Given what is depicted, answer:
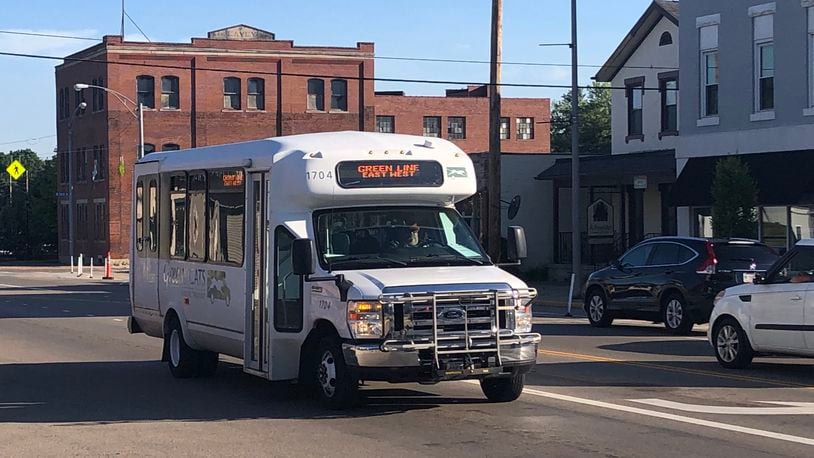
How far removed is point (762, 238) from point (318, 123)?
4143 cm

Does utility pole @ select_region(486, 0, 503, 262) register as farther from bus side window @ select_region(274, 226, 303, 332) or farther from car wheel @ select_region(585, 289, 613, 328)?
bus side window @ select_region(274, 226, 303, 332)

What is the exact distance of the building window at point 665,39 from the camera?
40594 mm

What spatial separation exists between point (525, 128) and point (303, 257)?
71976 mm

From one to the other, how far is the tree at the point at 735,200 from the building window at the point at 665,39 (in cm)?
1218

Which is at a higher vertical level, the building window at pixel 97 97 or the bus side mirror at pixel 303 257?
the building window at pixel 97 97

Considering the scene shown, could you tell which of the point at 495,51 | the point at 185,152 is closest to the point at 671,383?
the point at 185,152

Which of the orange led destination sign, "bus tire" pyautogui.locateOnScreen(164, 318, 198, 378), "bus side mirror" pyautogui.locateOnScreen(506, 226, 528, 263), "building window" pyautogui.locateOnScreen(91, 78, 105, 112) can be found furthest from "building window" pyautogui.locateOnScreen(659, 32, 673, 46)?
"building window" pyautogui.locateOnScreen(91, 78, 105, 112)

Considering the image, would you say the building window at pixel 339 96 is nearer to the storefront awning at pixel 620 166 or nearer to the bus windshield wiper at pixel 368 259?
the storefront awning at pixel 620 166

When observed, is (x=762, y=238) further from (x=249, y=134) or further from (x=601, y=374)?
(x=249, y=134)

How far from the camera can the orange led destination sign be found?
1225cm

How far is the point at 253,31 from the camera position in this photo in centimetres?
6919

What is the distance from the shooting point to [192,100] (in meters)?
66.9

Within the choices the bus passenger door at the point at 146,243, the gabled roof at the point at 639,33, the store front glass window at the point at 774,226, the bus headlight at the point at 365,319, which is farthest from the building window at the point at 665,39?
the bus headlight at the point at 365,319

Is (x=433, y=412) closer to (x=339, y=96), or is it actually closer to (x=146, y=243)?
(x=146, y=243)
